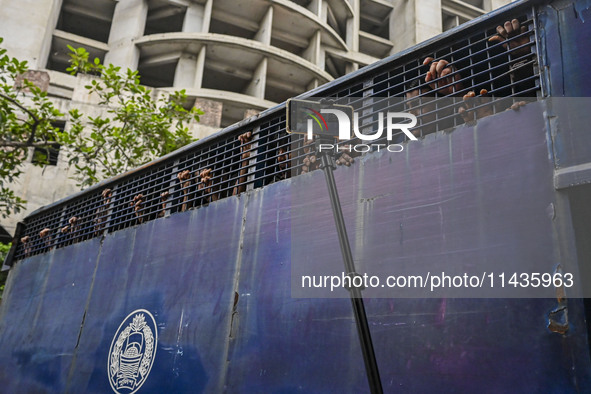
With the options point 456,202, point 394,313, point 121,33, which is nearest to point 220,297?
point 394,313

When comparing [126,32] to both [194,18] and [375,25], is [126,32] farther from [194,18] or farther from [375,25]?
[375,25]

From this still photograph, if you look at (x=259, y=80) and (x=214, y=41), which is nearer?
(x=214, y=41)

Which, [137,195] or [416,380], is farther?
[137,195]

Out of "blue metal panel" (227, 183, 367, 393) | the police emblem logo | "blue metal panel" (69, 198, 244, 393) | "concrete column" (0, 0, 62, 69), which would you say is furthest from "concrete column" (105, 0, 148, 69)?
"blue metal panel" (227, 183, 367, 393)

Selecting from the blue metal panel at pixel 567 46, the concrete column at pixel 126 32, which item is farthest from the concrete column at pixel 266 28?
the blue metal panel at pixel 567 46

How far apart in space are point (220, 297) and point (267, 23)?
21972mm

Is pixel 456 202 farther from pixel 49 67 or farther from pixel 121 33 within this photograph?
pixel 49 67

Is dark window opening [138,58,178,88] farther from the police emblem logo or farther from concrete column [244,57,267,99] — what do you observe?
the police emblem logo

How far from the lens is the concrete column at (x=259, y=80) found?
77.9ft

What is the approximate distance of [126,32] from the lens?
24.2 meters

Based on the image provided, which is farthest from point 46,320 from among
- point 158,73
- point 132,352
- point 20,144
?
point 158,73

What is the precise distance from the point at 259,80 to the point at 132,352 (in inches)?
802

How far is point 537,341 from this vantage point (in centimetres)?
243

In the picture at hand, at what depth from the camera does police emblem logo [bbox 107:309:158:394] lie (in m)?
4.72
